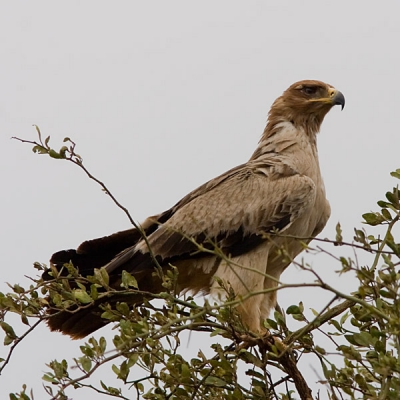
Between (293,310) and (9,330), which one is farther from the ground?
(293,310)

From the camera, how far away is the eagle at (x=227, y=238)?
236 inches

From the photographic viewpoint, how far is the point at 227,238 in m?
6.14

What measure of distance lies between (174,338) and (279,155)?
2.62 m

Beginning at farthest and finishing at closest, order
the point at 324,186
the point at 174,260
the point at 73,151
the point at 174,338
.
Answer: the point at 324,186
the point at 174,260
the point at 174,338
the point at 73,151

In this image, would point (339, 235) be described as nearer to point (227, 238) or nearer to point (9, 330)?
point (9, 330)

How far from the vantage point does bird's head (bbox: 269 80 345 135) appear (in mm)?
7070

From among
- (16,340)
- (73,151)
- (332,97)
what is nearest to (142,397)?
(16,340)

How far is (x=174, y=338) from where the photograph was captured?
444cm

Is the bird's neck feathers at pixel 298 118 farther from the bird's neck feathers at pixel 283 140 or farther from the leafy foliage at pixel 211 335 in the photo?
the leafy foliage at pixel 211 335

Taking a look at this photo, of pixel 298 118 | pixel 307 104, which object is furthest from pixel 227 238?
pixel 307 104

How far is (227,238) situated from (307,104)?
1559 millimetres

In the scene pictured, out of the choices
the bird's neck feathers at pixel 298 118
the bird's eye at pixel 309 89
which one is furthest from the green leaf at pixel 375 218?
the bird's eye at pixel 309 89

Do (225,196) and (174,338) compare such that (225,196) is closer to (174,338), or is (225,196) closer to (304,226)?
(304,226)

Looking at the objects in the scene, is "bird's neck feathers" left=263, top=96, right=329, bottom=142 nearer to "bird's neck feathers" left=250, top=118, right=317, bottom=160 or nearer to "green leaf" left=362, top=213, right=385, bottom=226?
"bird's neck feathers" left=250, top=118, right=317, bottom=160
